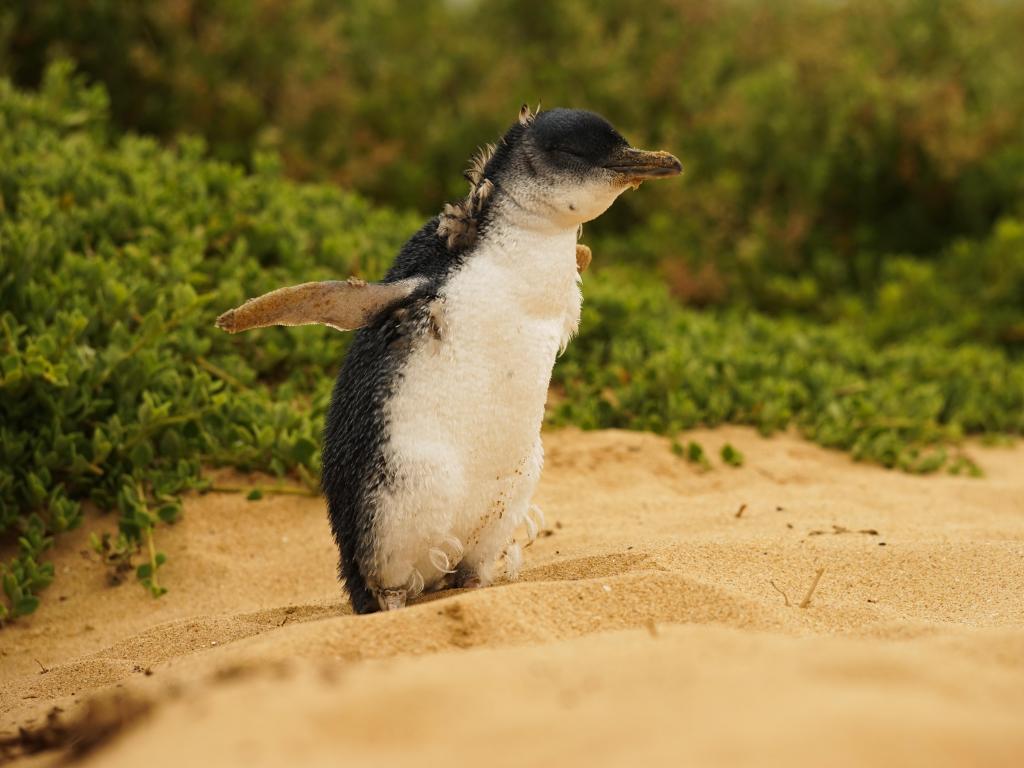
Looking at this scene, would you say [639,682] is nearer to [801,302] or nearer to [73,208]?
[73,208]

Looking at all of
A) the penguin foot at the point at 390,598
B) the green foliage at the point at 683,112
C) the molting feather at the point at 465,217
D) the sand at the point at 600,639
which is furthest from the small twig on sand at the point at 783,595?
the green foliage at the point at 683,112

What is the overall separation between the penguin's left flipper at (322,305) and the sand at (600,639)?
727mm

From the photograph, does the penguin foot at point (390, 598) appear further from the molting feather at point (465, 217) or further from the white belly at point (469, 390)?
the molting feather at point (465, 217)

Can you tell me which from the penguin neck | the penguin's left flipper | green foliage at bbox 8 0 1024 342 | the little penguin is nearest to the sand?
the little penguin

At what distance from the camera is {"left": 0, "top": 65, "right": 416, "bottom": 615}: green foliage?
4254 millimetres

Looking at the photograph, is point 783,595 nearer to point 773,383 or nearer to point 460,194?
point 773,383

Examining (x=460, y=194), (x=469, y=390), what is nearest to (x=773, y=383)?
(x=469, y=390)

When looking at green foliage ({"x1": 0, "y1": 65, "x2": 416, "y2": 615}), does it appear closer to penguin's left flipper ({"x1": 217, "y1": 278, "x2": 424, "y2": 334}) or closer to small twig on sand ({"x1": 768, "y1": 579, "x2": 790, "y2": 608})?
penguin's left flipper ({"x1": 217, "y1": 278, "x2": 424, "y2": 334})

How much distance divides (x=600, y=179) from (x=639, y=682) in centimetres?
144

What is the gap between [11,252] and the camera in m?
4.71

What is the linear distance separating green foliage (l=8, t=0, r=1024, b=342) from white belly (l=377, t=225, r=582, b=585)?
4869mm

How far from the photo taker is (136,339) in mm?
4492

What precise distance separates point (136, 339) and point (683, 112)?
5522 millimetres

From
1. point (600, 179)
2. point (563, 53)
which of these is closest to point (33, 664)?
point (600, 179)
